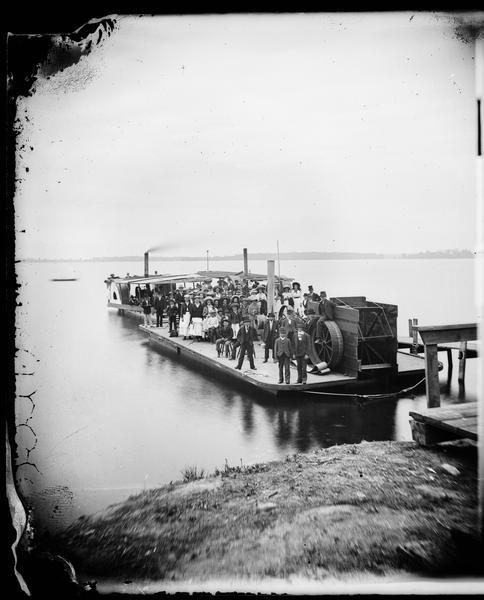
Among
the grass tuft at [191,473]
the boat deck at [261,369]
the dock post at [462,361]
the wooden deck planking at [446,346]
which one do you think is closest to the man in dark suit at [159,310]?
the boat deck at [261,369]

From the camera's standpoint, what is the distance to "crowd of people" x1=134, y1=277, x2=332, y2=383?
3711 mm

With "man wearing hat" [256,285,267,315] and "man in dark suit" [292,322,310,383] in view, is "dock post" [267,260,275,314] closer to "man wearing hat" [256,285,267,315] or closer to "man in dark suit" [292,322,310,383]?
"man in dark suit" [292,322,310,383]

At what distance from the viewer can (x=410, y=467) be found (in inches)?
103

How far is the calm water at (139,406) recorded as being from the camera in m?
2.64

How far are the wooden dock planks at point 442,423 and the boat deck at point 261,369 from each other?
0.62m

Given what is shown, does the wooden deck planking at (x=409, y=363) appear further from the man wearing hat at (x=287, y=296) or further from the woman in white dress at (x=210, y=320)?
the woman in white dress at (x=210, y=320)

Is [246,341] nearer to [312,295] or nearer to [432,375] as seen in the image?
[312,295]

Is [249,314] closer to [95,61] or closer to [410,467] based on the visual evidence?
[410,467]

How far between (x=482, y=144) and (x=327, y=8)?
1.30m

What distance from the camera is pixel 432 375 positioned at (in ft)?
9.58

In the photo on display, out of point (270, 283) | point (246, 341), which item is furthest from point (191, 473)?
point (246, 341)

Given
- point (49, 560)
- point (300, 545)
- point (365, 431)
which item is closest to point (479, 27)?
point (365, 431)

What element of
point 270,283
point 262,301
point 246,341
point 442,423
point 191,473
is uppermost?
point 270,283

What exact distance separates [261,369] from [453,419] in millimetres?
1821
